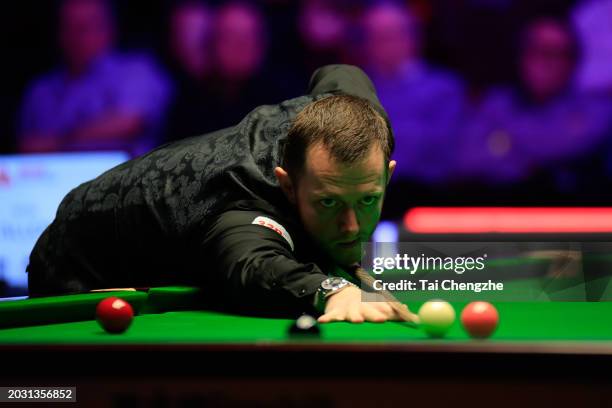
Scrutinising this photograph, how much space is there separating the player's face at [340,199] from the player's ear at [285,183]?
3 cm

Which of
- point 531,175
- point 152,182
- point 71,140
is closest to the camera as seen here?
point 152,182

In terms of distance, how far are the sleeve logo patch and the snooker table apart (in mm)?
834

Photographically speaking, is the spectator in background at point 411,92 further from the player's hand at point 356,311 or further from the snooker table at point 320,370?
the snooker table at point 320,370

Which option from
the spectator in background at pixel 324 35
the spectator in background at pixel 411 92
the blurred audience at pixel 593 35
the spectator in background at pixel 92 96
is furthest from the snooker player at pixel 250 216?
the blurred audience at pixel 593 35

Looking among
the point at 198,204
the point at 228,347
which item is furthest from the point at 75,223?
the point at 228,347

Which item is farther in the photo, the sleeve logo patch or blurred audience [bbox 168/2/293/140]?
blurred audience [bbox 168/2/293/140]

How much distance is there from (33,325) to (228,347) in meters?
0.76

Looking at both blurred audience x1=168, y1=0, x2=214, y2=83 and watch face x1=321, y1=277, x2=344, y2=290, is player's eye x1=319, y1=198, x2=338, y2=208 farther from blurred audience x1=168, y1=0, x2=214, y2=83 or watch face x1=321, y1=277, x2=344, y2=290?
blurred audience x1=168, y1=0, x2=214, y2=83

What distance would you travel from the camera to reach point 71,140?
25.2 feet

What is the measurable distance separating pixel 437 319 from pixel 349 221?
82 centimetres

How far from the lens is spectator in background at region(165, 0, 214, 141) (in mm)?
7449

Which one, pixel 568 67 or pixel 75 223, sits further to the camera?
pixel 568 67

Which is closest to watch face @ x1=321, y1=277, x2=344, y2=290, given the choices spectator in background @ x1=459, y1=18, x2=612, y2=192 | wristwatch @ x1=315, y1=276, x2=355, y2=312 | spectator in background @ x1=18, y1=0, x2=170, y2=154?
wristwatch @ x1=315, y1=276, x2=355, y2=312

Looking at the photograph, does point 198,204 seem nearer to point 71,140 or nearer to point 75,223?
point 75,223
